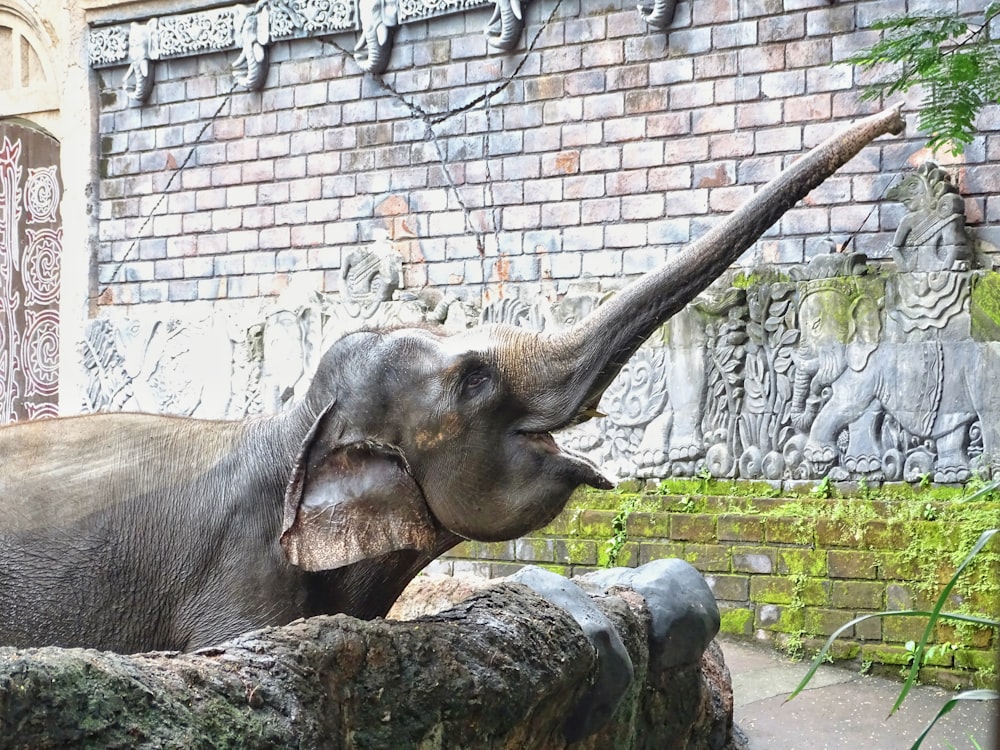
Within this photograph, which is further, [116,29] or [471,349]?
[116,29]

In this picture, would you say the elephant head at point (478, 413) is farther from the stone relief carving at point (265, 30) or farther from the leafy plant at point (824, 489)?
the stone relief carving at point (265, 30)

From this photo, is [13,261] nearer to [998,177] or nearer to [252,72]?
[252,72]

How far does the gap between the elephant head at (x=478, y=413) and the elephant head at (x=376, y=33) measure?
348 inches

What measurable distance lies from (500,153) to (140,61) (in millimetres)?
4443

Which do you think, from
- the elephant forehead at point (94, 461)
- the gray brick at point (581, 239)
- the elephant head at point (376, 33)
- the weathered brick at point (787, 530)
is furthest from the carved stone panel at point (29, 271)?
the elephant forehead at point (94, 461)

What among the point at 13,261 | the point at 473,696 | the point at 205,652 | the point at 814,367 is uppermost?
the point at 13,261

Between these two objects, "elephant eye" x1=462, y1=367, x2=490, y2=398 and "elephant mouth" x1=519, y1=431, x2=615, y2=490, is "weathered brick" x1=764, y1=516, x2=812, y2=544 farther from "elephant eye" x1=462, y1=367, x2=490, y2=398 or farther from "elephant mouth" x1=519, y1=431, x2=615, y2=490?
"elephant eye" x1=462, y1=367, x2=490, y2=398

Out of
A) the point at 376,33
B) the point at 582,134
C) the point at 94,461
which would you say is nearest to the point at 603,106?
the point at 582,134

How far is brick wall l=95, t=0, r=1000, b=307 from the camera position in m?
9.94

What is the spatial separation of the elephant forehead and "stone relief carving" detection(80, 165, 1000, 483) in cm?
355

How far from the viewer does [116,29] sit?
46.6 ft

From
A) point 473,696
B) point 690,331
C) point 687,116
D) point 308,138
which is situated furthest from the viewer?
point 308,138

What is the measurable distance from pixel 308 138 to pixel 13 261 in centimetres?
463

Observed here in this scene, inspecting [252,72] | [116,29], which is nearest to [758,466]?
[252,72]
